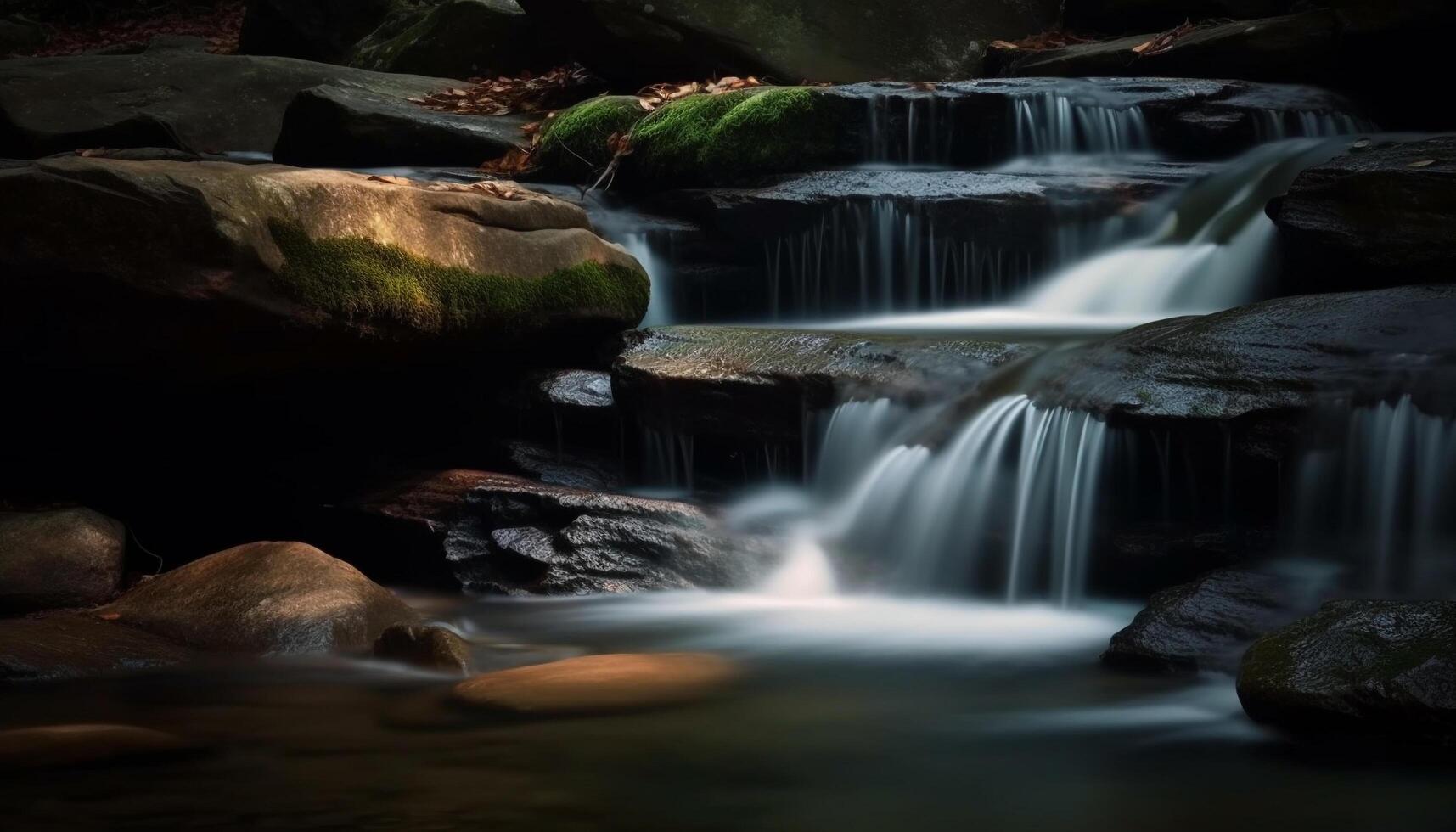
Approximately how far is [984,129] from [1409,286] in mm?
3669

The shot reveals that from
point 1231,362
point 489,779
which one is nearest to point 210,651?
point 489,779

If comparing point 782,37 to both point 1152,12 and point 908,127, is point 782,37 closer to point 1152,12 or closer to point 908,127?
point 908,127

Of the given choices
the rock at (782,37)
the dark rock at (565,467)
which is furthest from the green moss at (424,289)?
the rock at (782,37)

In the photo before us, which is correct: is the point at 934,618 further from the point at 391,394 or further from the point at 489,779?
the point at 391,394

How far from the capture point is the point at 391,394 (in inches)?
262

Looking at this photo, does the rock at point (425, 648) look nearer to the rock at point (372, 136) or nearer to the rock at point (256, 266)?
the rock at point (256, 266)

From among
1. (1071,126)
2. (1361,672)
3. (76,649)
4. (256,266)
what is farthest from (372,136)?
(1361,672)

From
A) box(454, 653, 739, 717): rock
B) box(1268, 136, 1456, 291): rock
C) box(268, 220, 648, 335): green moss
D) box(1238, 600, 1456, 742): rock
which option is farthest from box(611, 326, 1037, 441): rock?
box(1238, 600, 1456, 742): rock

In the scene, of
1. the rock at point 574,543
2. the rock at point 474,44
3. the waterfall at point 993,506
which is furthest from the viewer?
the rock at point 474,44

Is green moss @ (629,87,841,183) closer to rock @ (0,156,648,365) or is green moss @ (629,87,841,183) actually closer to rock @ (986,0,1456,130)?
rock @ (0,156,648,365)

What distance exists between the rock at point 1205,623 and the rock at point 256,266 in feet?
10.4

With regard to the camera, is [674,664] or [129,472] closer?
[674,664]

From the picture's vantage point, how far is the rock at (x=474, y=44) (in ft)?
41.0

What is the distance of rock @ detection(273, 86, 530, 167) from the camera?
888 cm
